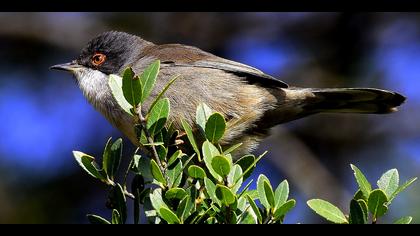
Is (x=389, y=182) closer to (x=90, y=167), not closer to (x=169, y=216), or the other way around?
(x=169, y=216)

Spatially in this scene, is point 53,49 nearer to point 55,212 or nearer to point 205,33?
point 205,33

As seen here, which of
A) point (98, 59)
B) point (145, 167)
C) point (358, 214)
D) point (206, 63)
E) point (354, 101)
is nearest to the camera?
point (358, 214)

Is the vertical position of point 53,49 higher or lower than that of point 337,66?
lower

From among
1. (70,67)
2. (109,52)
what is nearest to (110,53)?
(109,52)

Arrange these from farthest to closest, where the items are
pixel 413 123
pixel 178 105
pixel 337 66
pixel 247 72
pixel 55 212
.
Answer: pixel 337 66 → pixel 413 123 → pixel 55 212 → pixel 247 72 → pixel 178 105

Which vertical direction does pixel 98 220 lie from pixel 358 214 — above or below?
below

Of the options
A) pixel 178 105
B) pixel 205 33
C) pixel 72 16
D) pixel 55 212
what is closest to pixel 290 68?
pixel 205 33

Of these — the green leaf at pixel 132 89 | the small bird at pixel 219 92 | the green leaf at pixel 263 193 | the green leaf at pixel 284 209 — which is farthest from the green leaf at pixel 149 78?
the small bird at pixel 219 92
